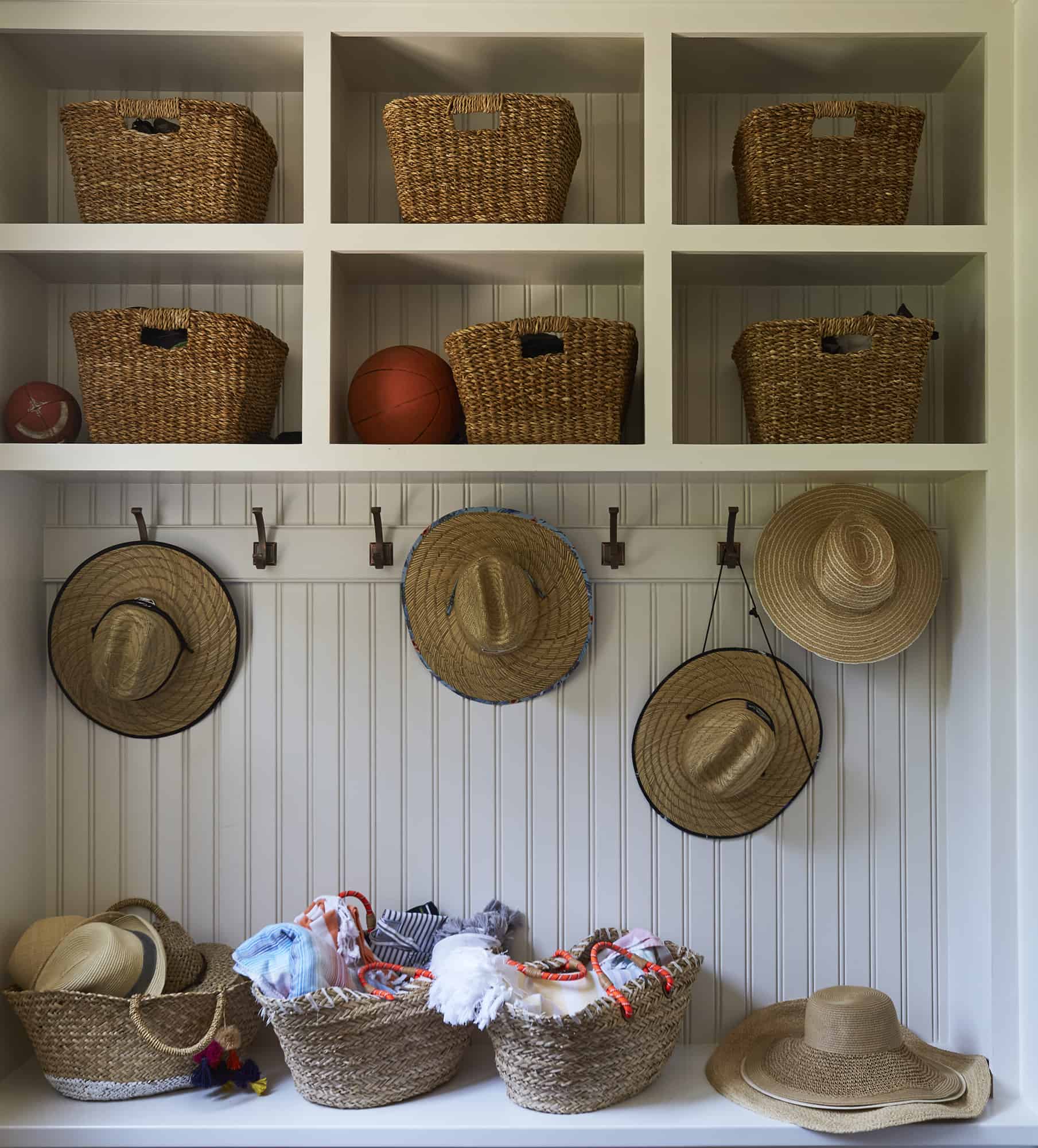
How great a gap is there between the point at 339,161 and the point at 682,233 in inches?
26.6

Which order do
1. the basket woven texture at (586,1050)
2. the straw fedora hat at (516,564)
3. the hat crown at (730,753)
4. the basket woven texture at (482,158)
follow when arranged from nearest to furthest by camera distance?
the basket woven texture at (586,1050) → the basket woven texture at (482,158) → the hat crown at (730,753) → the straw fedora hat at (516,564)

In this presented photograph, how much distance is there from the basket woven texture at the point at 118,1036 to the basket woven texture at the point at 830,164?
1.76 m

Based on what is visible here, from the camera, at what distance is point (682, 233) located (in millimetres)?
1879

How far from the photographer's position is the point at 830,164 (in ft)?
6.16

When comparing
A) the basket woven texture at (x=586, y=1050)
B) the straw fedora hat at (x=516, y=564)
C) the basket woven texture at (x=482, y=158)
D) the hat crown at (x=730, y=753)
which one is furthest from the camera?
the straw fedora hat at (x=516, y=564)

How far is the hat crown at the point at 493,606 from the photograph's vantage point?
1907mm

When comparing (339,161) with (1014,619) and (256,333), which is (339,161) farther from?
(1014,619)

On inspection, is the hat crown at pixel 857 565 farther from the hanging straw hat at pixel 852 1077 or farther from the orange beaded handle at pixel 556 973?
the orange beaded handle at pixel 556 973

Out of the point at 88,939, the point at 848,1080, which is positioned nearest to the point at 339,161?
the point at 88,939

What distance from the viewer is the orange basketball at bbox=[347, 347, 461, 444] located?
6.28 feet

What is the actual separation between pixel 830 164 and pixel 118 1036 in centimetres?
200

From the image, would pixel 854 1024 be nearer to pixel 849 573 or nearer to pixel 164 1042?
pixel 849 573

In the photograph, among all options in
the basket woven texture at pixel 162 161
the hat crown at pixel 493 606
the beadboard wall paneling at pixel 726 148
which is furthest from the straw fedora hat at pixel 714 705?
the basket woven texture at pixel 162 161

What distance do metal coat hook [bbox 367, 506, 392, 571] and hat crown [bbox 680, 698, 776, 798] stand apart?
71cm
